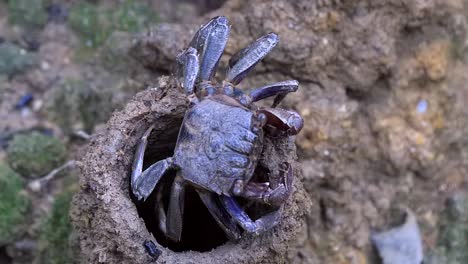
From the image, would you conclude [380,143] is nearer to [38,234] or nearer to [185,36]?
[185,36]

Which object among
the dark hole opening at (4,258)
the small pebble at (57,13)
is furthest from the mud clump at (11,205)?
the small pebble at (57,13)

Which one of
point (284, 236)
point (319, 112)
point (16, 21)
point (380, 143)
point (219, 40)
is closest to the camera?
point (284, 236)

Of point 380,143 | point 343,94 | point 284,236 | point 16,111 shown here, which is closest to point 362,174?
point 380,143

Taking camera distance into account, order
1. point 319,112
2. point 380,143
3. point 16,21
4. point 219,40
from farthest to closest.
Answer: point 16,21, point 380,143, point 319,112, point 219,40

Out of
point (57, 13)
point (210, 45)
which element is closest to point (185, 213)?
point (210, 45)

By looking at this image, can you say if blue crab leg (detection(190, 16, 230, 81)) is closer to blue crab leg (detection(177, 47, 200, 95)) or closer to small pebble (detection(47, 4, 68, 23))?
blue crab leg (detection(177, 47, 200, 95))
